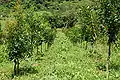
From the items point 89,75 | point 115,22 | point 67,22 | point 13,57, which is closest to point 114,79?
point 89,75

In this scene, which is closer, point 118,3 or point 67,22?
point 118,3

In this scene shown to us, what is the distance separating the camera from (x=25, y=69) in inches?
1673

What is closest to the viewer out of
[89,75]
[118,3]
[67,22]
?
[89,75]

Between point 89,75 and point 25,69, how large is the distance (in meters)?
14.4

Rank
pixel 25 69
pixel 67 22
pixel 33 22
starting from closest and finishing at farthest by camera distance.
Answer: pixel 25 69 < pixel 33 22 < pixel 67 22

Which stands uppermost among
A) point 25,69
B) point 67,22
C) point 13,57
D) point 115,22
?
point 115,22

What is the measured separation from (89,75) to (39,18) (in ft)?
80.1

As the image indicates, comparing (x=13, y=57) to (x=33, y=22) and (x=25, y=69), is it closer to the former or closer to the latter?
(x=25, y=69)

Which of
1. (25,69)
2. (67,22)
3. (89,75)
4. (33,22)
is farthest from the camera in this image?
(67,22)

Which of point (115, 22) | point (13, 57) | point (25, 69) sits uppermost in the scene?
point (115, 22)

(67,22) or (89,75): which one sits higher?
(89,75)

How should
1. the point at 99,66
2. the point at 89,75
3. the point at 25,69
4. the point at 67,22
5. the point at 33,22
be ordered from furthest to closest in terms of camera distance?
the point at 67,22
the point at 33,22
the point at 25,69
the point at 99,66
the point at 89,75

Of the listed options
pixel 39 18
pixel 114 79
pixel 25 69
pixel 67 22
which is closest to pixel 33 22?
pixel 39 18

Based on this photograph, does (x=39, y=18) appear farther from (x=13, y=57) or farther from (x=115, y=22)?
(x=115, y=22)
